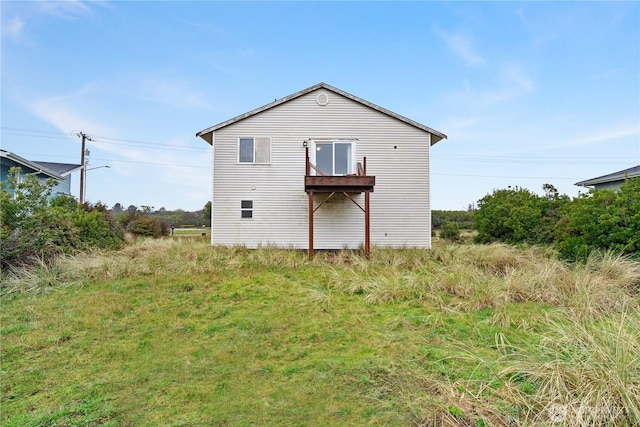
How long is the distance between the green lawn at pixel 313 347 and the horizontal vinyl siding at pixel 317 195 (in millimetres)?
4202

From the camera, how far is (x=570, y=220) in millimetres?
9188

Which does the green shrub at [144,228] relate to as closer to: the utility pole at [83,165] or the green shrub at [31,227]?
the utility pole at [83,165]

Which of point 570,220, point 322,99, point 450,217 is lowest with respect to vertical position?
point 570,220

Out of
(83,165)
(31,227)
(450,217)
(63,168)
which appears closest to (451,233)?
(450,217)

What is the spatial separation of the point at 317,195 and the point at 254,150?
2.93 metres

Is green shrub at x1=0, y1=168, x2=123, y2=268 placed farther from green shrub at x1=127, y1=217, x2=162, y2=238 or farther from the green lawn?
green shrub at x1=127, y1=217, x2=162, y2=238

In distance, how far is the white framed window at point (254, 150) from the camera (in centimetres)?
1192

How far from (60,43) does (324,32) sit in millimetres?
8512

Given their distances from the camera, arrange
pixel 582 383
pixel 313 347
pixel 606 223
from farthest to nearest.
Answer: pixel 606 223
pixel 313 347
pixel 582 383

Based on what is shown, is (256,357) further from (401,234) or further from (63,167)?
(63,167)

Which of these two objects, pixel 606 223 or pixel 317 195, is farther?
pixel 317 195

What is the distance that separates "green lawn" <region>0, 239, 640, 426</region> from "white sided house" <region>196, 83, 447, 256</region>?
13.9ft

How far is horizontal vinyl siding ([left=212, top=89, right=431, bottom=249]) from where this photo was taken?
1184cm

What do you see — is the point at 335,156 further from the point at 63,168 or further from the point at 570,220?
the point at 63,168
